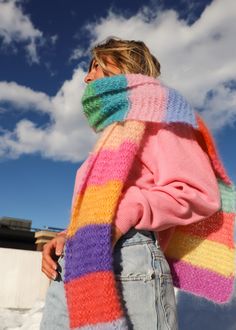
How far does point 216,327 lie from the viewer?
10.4 ft

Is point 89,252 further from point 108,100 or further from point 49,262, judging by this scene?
point 108,100

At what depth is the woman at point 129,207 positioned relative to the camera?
120 cm

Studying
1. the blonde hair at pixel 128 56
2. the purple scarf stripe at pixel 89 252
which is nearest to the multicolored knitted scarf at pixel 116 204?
the purple scarf stripe at pixel 89 252

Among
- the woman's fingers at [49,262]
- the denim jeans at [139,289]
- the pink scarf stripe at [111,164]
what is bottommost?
the denim jeans at [139,289]

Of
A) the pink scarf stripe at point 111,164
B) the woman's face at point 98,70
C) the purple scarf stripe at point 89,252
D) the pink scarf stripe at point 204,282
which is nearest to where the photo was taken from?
the purple scarf stripe at point 89,252

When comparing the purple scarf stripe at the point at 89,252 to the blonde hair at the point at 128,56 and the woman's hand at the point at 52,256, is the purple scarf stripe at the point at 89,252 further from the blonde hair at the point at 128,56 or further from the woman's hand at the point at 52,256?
the blonde hair at the point at 128,56

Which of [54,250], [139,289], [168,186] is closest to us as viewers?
[139,289]

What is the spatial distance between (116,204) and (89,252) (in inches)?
6.5

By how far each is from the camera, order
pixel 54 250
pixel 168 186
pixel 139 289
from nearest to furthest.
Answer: pixel 139 289 → pixel 168 186 → pixel 54 250

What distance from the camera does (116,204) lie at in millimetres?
1258

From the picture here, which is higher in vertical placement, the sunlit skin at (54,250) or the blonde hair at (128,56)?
the blonde hair at (128,56)

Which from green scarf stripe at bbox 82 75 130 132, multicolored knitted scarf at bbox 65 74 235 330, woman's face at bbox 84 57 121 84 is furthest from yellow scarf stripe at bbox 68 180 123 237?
woman's face at bbox 84 57 121 84

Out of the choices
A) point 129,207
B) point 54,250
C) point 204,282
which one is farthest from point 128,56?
point 204,282

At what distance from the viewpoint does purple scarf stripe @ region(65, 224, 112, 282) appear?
119cm
